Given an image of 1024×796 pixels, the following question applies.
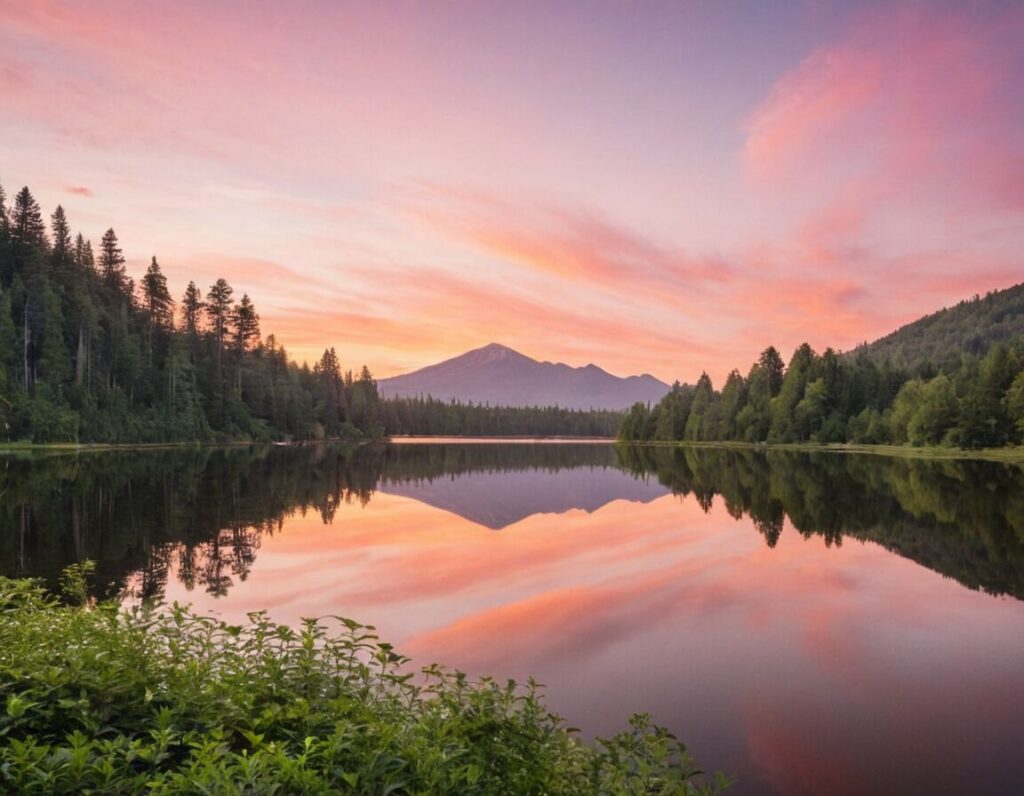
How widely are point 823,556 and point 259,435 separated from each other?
390 feet

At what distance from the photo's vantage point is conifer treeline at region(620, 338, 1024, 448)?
3920 inches

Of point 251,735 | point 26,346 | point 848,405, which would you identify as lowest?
point 251,735

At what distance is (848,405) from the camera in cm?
14175

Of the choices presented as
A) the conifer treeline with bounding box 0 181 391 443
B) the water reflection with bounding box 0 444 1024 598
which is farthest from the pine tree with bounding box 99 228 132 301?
the water reflection with bounding box 0 444 1024 598

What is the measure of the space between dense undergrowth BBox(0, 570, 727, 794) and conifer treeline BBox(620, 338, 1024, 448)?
109 meters

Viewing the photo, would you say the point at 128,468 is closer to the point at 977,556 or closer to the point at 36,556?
the point at 36,556

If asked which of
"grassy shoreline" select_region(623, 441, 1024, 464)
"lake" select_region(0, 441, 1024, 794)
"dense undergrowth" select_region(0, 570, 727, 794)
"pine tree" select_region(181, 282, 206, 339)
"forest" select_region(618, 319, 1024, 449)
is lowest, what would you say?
"grassy shoreline" select_region(623, 441, 1024, 464)

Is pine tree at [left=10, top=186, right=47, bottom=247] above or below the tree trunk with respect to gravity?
above

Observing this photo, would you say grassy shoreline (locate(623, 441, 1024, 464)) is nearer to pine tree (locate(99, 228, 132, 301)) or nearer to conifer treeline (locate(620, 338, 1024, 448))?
conifer treeline (locate(620, 338, 1024, 448))

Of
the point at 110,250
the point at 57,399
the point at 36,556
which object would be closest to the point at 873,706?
the point at 36,556

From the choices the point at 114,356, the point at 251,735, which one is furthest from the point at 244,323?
the point at 251,735

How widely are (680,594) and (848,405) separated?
140764 mm

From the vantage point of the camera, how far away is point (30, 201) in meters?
99.6

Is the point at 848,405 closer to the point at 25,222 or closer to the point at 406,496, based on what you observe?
the point at 406,496
